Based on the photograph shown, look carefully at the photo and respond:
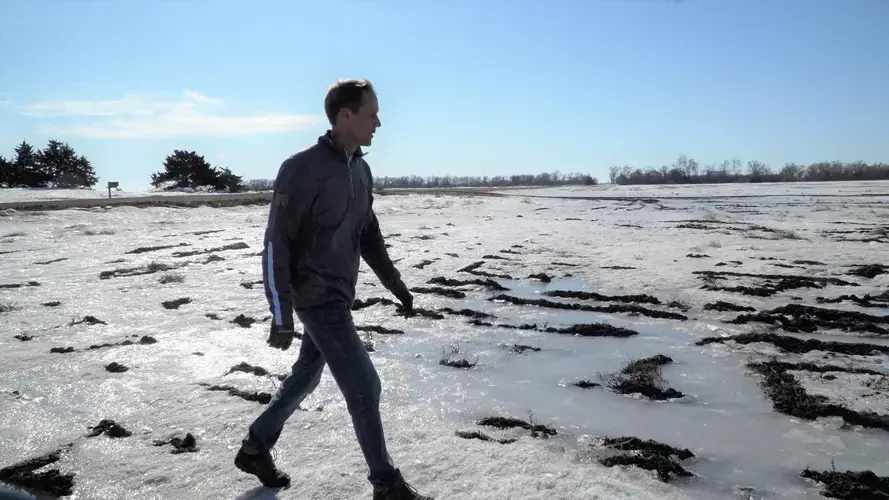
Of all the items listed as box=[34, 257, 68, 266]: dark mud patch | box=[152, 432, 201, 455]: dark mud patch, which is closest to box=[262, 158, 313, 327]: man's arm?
box=[152, 432, 201, 455]: dark mud patch

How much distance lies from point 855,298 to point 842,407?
15.6ft

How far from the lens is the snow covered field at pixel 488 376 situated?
3.28 meters

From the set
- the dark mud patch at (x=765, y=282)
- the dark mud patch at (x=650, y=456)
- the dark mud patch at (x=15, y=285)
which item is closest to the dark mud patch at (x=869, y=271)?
the dark mud patch at (x=765, y=282)

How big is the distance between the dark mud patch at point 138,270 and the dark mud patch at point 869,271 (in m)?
12.4

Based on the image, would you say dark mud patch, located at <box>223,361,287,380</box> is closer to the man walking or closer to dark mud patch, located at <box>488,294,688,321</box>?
the man walking

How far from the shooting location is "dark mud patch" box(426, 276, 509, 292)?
9.35 metres

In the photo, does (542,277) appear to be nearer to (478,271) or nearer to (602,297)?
(478,271)

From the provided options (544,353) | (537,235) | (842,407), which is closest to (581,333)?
(544,353)

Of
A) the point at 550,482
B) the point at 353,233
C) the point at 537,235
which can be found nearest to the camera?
the point at 353,233

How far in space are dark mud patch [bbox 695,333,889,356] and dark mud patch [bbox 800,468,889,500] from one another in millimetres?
2798

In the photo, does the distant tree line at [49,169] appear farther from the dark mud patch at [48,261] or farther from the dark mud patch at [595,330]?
the dark mud patch at [595,330]

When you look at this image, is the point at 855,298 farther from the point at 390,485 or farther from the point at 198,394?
the point at 198,394

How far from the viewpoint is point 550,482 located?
3.12 meters

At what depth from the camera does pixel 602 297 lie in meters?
8.52
